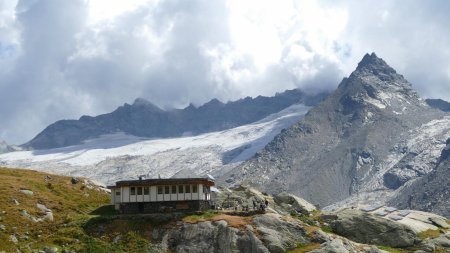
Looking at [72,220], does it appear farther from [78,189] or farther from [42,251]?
[78,189]

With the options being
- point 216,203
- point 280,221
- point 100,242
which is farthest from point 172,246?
point 216,203

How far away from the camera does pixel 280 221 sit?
103688 millimetres

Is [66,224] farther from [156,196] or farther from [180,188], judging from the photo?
[180,188]

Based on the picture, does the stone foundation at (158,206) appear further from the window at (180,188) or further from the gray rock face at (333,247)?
the gray rock face at (333,247)

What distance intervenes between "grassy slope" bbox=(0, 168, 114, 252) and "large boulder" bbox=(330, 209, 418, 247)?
137 feet

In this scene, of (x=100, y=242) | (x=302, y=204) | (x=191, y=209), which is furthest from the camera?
(x=302, y=204)

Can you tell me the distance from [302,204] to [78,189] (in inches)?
1693

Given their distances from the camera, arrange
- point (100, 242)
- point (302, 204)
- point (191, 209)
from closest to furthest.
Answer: point (100, 242) → point (191, 209) → point (302, 204)

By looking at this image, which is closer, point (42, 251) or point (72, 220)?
point (42, 251)

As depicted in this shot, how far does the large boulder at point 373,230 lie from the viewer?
11294 centimetres

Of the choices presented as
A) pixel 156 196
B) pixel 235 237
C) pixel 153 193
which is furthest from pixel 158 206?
pixel 235 237

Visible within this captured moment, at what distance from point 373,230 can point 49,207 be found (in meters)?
54.0

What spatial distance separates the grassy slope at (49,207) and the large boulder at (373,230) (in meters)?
41.6

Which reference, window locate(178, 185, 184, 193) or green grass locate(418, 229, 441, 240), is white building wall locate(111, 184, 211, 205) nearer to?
window locate(178, 185, 184, 193)
